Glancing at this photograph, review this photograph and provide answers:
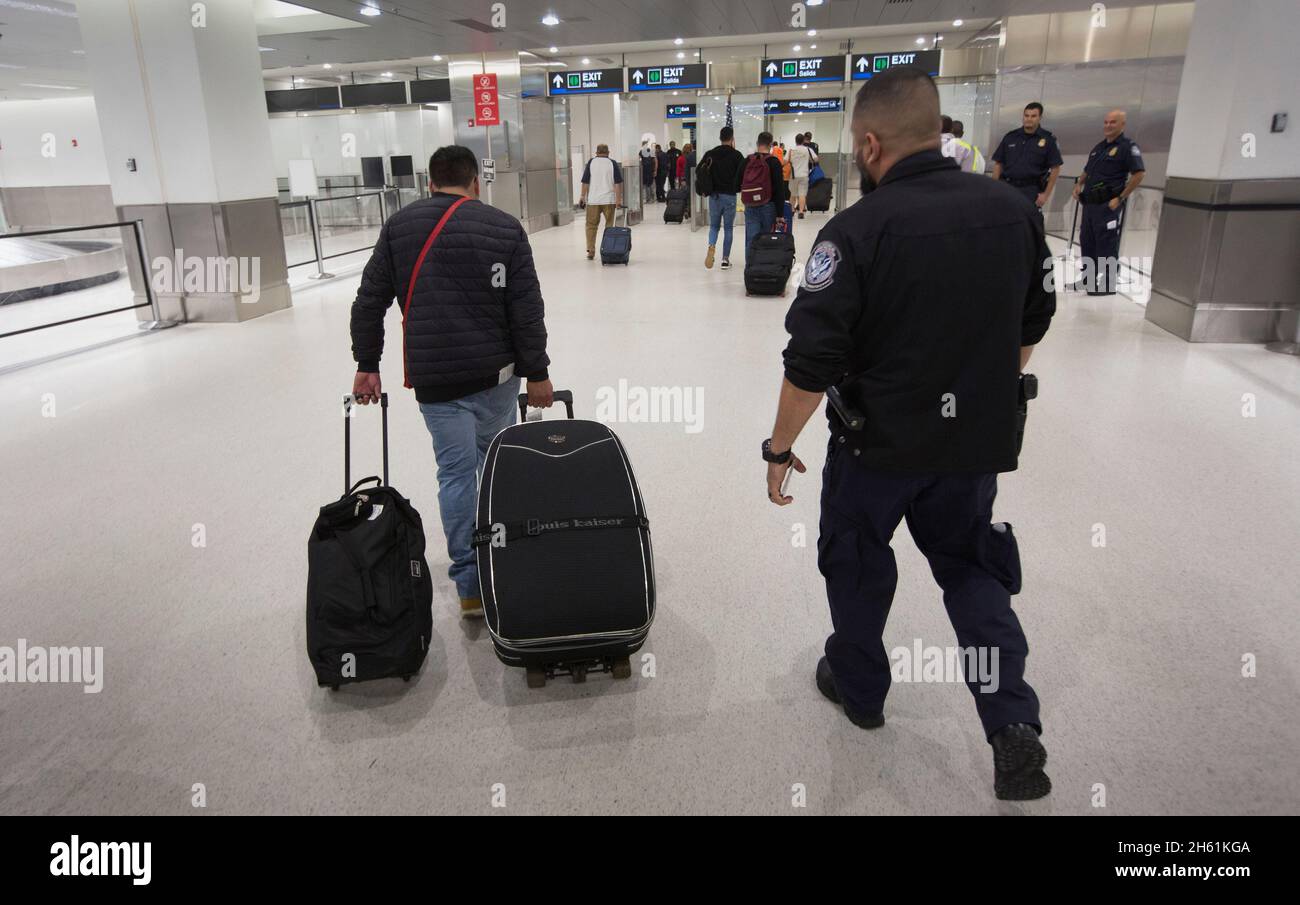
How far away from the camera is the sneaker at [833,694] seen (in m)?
2.46

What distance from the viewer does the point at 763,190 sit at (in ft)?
31.2

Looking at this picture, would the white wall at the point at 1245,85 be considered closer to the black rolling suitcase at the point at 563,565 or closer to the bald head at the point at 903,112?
the bald head at the point at 903,112

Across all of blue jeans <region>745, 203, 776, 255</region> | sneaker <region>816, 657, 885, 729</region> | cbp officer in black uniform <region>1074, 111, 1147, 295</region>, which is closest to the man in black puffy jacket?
sneaker <region>816, 657, 885, 729</region>

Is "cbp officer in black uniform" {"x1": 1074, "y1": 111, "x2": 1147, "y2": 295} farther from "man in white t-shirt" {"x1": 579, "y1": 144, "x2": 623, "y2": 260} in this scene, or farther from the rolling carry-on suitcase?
"man in white t-shirt" {"x1": 579, "y1": 144, "x2": 623, "y2": 260}

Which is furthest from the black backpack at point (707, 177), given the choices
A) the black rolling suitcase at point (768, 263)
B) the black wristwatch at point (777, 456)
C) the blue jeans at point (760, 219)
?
the black wristwatch at point (777, 456)

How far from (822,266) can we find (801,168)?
16740mm

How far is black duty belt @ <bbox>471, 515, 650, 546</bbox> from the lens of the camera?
7.98 feet

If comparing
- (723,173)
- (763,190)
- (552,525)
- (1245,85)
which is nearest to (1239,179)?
(1245,85)

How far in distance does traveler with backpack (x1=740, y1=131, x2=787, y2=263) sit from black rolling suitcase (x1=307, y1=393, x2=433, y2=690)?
7651mm

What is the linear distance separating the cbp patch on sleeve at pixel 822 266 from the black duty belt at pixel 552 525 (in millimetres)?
911

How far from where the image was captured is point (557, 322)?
26.7 feet

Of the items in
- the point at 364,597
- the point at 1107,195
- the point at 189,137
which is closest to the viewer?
the point at 364,597

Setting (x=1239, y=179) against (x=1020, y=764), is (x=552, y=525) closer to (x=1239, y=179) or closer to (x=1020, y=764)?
(x=1020, y=764)
